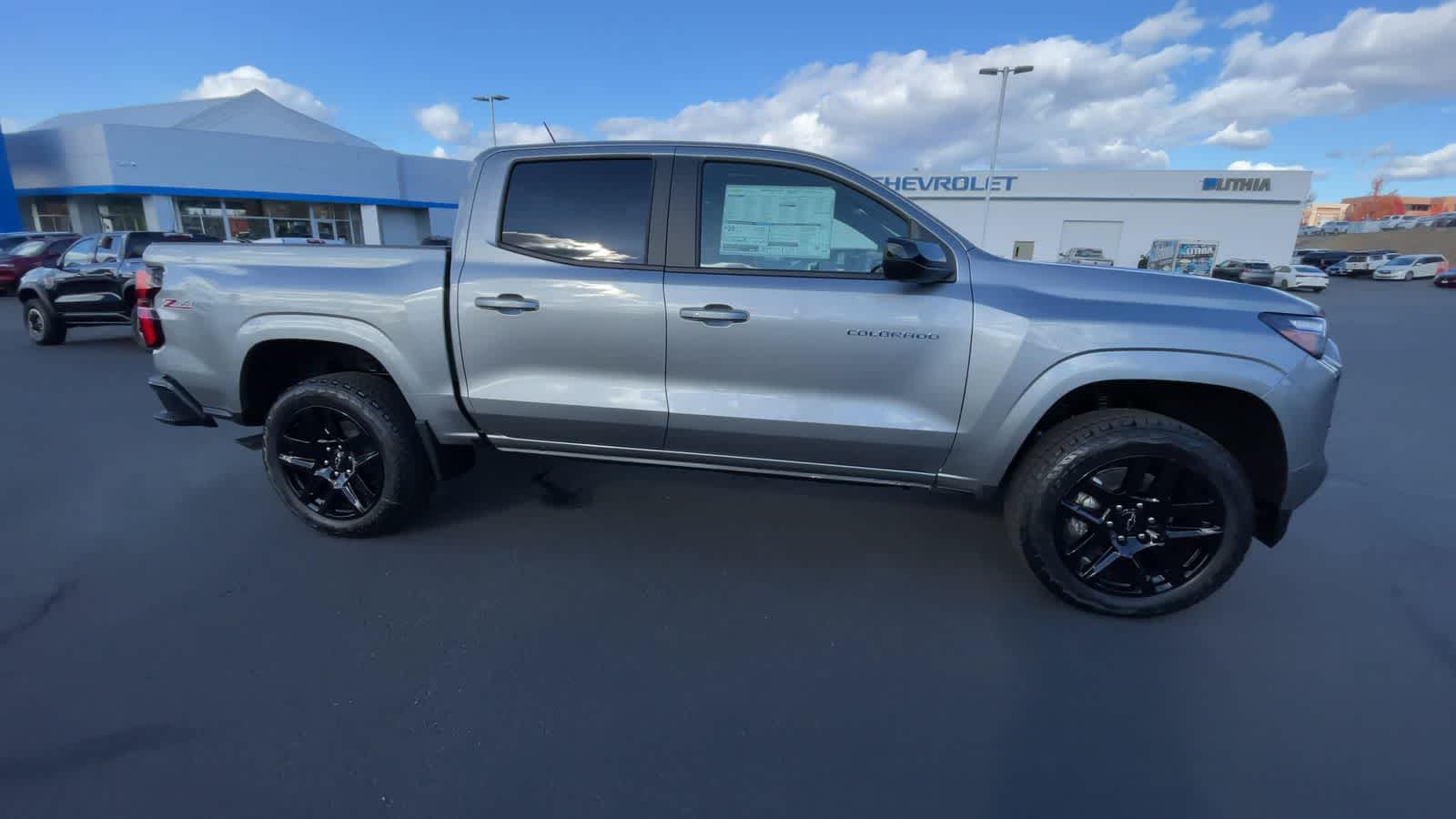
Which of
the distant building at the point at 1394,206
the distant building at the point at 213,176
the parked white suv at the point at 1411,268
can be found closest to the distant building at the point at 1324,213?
the distant building at the point at 1394,206

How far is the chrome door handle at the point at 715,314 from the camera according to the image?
286cm

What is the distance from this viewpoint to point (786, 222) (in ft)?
9.82

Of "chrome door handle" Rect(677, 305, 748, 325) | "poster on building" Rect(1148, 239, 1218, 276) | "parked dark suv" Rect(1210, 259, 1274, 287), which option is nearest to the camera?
"chrome door handle" Rect(677, 305, 748, 325)

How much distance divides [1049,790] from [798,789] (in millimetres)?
740

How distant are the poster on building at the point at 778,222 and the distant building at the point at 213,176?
86.5 ft

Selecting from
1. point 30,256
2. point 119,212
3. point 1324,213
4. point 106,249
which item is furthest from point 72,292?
point 1324,213

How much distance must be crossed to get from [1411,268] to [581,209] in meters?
47.7

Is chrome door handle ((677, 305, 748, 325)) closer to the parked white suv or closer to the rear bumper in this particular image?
the rear bumper

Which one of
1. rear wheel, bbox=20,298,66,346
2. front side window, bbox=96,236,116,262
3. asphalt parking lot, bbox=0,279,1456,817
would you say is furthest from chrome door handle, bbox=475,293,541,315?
rear wheel, bbox=20,298,66,346

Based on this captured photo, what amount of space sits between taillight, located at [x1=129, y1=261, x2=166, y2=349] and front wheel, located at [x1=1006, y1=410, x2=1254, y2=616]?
4268 mm

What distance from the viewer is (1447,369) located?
A: 29.1 feet

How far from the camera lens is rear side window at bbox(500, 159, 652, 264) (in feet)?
10.0

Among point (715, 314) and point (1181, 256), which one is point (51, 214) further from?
point (1181, 256)

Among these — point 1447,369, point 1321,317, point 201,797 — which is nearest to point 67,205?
point 201,797
